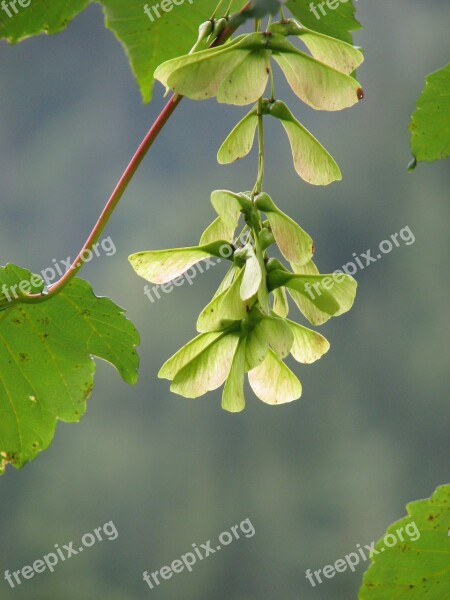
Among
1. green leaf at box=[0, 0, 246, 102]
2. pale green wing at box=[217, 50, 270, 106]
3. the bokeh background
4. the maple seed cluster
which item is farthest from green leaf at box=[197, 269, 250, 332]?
the bokeh background

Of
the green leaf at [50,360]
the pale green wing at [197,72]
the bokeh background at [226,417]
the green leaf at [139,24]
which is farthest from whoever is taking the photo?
the bokeh background at [226,417]

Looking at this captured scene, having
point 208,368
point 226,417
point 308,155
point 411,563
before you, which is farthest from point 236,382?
point 226,417

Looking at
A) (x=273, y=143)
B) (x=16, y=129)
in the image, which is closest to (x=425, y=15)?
(x=273, y=143)

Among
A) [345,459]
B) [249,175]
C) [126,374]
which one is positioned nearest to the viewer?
[126,374]

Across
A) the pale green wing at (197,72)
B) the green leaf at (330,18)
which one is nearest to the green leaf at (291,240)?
the pale green wing at (197,72)

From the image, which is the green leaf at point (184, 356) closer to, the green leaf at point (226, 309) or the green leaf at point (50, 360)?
the green leaf at point (226, 309)

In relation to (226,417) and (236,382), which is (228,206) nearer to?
(236,382)

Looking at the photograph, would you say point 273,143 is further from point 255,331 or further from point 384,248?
point 255,331
